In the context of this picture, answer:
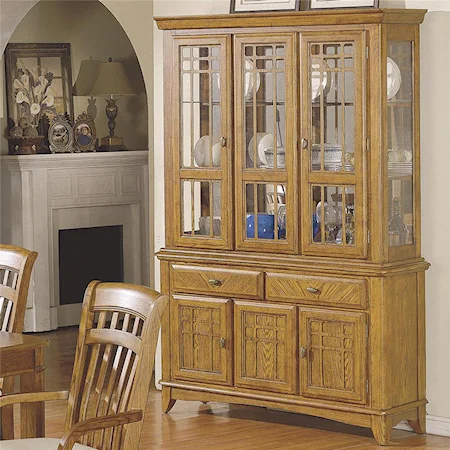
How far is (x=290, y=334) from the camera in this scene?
5086 mm

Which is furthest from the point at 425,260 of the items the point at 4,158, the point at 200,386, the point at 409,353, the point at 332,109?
the point at 4,158

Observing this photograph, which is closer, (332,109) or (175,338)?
(332,109)

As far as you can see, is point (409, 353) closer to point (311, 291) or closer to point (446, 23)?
point (311, 291)

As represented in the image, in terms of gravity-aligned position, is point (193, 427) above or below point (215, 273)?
below

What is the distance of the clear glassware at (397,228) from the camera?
4.92 m

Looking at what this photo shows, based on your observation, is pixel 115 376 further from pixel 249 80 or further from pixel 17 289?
pixel 249 80

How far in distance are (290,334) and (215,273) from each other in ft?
1.58

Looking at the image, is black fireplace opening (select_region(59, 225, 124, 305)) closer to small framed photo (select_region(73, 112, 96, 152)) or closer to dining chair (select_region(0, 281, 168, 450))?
small framed photo (select_region(73, 112, 96, 152))

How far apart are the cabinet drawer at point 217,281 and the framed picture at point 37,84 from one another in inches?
104

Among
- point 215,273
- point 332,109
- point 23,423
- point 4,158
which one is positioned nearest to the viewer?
point 23,423

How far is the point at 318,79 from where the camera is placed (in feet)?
16.3

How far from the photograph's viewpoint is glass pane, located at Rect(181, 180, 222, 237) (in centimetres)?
529

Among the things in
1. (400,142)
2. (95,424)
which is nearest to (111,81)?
(400,142)

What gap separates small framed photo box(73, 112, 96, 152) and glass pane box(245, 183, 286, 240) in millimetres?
2871
